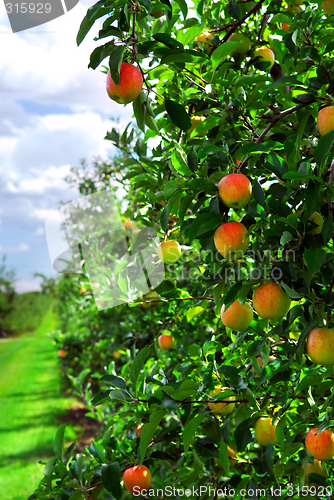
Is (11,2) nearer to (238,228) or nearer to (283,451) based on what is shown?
(238,228)

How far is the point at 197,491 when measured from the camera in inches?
52.1

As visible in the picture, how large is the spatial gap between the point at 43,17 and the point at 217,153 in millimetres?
1034

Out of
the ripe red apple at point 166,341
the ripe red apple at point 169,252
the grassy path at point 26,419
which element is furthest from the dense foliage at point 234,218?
the grassy path at point 26,419

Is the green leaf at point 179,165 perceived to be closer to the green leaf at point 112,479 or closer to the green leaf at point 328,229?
the green leaf at point 328,229

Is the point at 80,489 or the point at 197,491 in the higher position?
the point at 80,489

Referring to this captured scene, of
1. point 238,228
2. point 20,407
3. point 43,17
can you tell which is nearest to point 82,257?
point 43,17

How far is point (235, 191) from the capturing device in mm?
887

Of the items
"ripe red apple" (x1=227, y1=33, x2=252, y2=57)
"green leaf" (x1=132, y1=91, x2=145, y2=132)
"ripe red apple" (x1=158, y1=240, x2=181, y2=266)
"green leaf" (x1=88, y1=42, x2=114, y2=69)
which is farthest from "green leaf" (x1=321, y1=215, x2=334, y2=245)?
"ripe red apple" (x1=227, y1=33, x2=252, y2=57)

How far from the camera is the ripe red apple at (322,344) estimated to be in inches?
36.4

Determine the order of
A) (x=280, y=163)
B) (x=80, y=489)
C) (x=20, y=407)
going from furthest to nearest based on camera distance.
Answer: (x=20, y=407) → (x=80, y=489) → (x=280, y=163)

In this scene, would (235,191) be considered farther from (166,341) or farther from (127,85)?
(166,341)

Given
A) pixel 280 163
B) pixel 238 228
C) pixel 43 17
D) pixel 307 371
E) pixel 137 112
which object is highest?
pixel 43 17

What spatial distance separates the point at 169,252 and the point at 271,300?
59cm

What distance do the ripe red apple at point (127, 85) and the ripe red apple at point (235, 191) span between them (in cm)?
31
